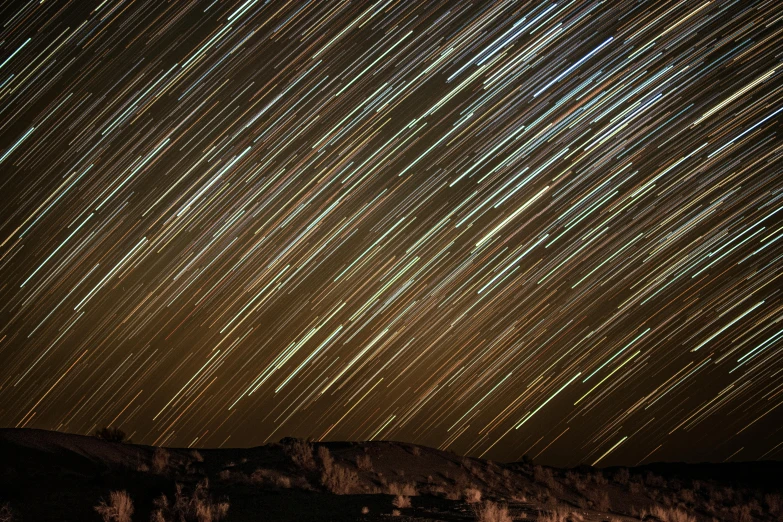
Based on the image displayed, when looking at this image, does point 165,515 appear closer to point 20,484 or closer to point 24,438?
point 20,484

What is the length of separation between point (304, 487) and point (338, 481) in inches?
42.6

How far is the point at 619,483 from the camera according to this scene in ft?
94.1

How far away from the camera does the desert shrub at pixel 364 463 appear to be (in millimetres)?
20766

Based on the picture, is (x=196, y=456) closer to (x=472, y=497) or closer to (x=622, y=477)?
(x=472, y=497)

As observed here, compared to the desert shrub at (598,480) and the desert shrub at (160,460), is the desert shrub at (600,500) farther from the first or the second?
the desert shrub at (160,460)

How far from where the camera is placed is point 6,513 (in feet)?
37.6

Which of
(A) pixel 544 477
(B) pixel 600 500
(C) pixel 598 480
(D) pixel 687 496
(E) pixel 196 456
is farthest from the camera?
(C) pixel 598 480

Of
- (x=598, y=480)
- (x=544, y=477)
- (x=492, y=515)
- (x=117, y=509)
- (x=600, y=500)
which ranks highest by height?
(x=117, y=509)

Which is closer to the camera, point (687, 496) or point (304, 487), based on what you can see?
point (304, 487)

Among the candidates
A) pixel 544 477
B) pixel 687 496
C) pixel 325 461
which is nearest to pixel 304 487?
pixel 325 461

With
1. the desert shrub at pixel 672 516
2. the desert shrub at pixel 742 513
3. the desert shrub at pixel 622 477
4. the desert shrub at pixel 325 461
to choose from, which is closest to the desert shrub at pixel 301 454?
the desert shrub at pixel 325 461

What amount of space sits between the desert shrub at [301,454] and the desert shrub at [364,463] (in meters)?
1.92

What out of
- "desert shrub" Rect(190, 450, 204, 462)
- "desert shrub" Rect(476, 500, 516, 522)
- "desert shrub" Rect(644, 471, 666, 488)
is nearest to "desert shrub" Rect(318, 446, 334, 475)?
A: "desert shrub" Rect(190, 450, 204, 462)

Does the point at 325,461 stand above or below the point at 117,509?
below
